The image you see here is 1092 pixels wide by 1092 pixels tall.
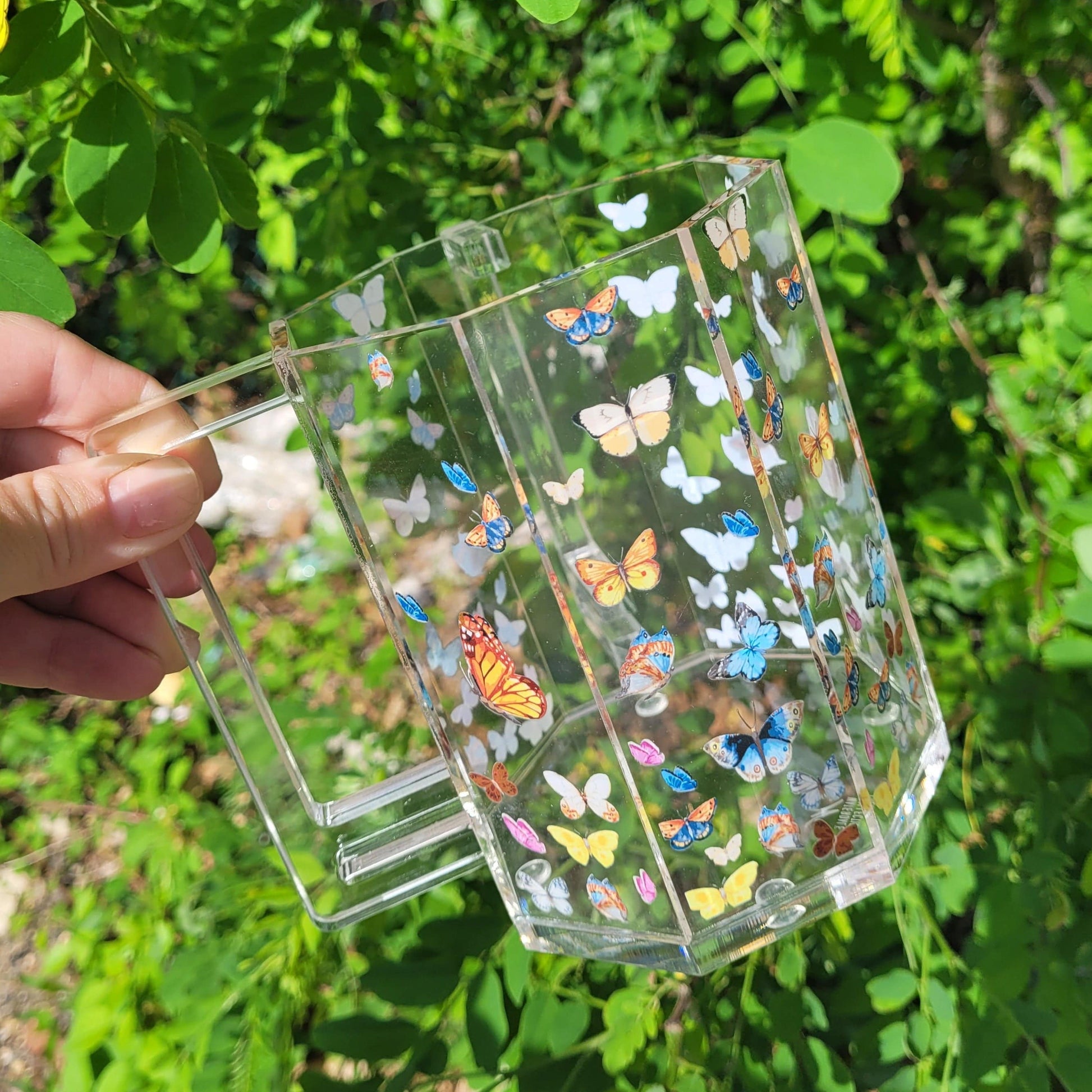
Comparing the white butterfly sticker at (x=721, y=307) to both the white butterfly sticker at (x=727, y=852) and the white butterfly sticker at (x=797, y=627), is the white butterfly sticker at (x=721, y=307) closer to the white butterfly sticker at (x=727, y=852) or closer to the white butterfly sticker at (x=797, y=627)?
the white butterfly sticker at (x=797, y=627)

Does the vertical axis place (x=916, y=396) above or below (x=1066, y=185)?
below

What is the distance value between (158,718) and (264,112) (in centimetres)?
124

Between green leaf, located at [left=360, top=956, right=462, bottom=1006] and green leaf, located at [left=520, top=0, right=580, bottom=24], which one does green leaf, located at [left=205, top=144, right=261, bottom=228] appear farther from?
green leaf, located at [left=360, top=956, right=462, bottom=1006]

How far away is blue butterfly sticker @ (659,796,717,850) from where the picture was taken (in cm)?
54

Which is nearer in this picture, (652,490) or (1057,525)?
(652,490)

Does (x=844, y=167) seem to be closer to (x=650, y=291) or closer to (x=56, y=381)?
(x=650, y=291)

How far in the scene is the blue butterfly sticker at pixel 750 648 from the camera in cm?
54

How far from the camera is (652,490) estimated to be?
0.54 meters

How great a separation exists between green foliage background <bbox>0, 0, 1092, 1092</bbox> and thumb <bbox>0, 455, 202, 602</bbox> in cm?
12

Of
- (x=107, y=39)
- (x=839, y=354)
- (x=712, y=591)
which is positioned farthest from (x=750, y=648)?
(x=839, y=354)

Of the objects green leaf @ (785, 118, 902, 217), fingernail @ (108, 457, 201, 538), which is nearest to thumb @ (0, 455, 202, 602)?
fingernail @ (108, 457, 201, 538)

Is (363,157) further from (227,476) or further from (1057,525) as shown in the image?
(1057,525)

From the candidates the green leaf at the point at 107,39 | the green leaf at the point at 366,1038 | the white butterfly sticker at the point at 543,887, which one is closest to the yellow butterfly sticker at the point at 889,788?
the white butterfly sticker at the point at 543,887

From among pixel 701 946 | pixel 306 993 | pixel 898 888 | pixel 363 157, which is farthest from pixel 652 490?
pixel 306 993
